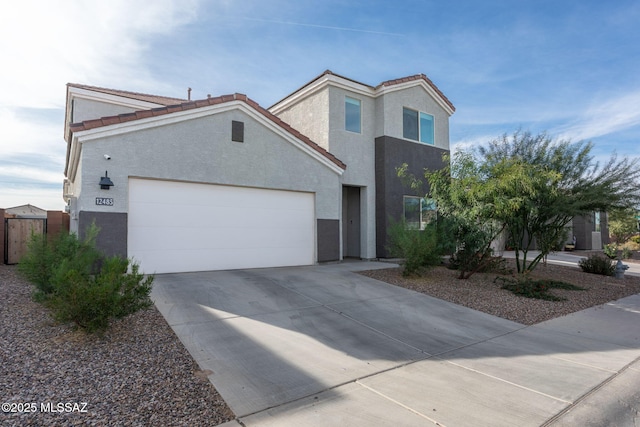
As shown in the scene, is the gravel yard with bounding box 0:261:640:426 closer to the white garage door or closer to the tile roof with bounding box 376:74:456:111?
the white garage door

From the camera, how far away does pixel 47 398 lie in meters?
3.04

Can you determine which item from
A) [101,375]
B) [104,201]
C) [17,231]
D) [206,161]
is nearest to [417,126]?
[206,161]

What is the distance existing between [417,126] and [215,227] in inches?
361

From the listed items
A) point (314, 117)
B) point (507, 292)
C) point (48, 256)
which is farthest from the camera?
point (314, 117)

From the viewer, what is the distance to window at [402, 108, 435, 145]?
1373 centimetres

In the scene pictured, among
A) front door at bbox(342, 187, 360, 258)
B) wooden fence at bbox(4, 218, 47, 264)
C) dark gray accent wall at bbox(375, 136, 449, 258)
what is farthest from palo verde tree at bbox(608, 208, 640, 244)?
wooden fence at bbox(4, 218, 47, 264)

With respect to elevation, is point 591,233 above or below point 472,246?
below

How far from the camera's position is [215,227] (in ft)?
30.4

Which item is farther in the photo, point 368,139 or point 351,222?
point 351,222

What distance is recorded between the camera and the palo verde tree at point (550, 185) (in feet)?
28.7

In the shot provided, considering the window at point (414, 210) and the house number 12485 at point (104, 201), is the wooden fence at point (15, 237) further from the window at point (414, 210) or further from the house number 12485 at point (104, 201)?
the window at point (414, 210)

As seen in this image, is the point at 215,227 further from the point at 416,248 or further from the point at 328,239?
the point at 416,248

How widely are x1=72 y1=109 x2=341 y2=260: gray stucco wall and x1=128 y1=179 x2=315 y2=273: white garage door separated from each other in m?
0.26

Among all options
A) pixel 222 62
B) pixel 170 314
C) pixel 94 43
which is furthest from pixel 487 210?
pixel 94 43
